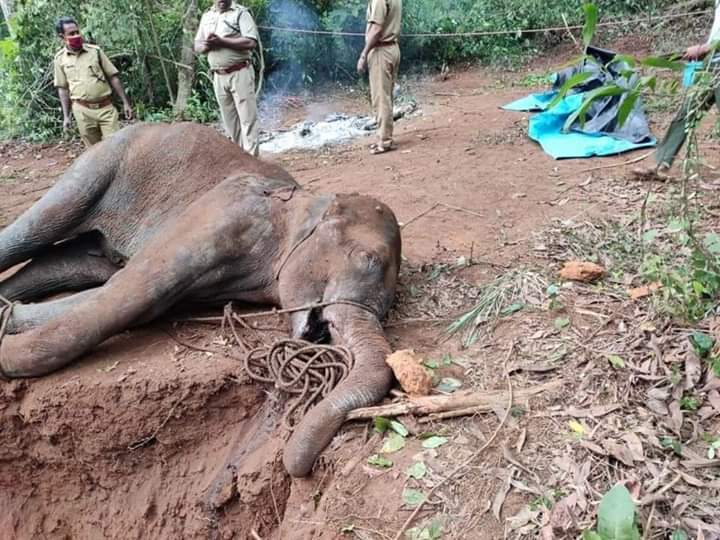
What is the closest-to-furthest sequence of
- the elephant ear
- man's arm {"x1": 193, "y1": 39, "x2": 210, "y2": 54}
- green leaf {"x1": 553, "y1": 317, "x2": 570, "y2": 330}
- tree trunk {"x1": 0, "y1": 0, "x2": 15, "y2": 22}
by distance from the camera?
green leaf {"x1": 553, "y1": 317, "x2": 570, "y2": 330} → the elephant ear → man's arm {"x1": 193, "y1": 39, "x2": 210, "y2": 54} → tree trunk {"x1": 0, "y1": 0, "x2": 15, "y2": 22}

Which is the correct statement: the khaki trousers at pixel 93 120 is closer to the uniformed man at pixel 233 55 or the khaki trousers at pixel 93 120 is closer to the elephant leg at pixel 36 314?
the uniformed man at pixel 233 55

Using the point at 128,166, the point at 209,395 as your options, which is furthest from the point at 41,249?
the point at 209,395

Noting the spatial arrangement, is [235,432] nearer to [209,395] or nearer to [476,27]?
[209,395]

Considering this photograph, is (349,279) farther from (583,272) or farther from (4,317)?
(4,317)

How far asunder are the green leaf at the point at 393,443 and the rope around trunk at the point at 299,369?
468 millimetres

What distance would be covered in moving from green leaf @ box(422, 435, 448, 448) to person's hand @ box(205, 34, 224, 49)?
18.8 ft

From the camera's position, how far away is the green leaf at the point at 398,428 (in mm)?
2938

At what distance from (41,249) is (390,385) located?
111 inches

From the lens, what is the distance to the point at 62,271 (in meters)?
4.76

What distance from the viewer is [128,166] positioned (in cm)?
457

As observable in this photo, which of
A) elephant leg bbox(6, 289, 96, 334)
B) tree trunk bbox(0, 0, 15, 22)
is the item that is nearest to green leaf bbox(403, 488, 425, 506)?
elephant leg bbox(6, 289, 96, 334)

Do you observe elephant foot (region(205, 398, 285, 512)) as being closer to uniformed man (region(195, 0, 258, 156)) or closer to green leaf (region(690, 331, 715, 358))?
green leaf (region(690, 331, 715, 358))

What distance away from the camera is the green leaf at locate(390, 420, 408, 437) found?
2.94 m

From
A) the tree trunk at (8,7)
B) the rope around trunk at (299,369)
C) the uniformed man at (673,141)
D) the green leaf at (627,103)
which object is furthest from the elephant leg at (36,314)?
the tree trunk at (8,7)
